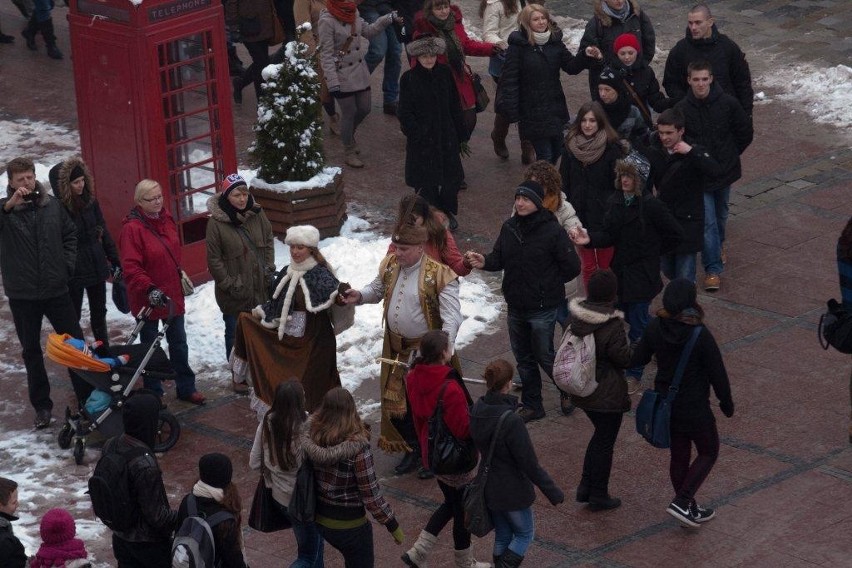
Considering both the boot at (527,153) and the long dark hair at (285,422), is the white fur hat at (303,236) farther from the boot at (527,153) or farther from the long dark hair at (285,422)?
the boot at (527,153)

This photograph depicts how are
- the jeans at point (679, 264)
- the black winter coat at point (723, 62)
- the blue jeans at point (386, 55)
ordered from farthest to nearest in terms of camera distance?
the blue jeans at point (386, 55) < the black winter coat at point (723, 62) < the jeans at point (679, 264)

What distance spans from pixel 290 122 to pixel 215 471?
628 centimetres

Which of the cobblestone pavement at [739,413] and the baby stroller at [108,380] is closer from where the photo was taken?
the cobblestone pavement at [739,413]

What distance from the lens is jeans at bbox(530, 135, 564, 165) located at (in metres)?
13.7

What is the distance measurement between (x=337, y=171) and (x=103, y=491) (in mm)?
6540

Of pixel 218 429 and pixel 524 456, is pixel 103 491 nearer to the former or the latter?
pixel 524 456

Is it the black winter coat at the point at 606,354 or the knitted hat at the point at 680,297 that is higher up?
the knitted hat at the point at 680,297

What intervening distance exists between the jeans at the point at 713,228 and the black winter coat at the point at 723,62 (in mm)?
819

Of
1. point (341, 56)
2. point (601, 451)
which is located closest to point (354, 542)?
point (601, 451)

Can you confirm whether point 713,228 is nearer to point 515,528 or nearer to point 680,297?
point 680,297

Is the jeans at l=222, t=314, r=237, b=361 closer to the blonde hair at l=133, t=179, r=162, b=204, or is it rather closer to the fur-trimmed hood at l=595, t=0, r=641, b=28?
the blonde hair at l=133, t=179, r=162, b=204

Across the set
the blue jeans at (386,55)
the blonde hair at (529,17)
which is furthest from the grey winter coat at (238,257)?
the blue jeans at (386,55)

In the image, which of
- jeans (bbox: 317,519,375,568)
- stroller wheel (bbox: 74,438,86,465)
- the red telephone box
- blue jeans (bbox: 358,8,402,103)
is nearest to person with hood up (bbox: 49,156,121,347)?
stroller wheel (bbox: 74,438,86,465)

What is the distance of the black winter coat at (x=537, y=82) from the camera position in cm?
1340
